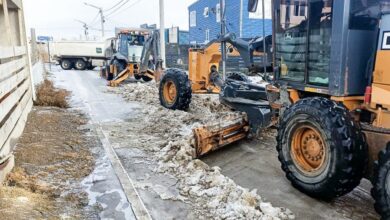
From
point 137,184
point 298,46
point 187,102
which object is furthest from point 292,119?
point 187,102

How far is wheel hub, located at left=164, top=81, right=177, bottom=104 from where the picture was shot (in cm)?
951

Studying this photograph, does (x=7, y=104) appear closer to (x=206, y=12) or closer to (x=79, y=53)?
(x=79, y=53)

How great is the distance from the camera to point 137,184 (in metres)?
4.64

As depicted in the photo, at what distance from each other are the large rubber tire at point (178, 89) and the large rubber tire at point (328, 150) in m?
4.98

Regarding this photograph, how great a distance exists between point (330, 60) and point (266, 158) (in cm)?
212

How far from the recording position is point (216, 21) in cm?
2875

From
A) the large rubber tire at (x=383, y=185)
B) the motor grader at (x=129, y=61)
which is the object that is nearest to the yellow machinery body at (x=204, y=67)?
the large rubber tire at (x=383, y=185)

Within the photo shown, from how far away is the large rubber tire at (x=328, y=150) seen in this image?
12.1ft

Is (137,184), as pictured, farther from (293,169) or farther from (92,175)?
(293,169)

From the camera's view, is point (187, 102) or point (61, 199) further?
point (187, 102)

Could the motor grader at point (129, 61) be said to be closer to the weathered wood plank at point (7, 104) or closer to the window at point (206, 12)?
the weathered wood plank at point (7, 104)

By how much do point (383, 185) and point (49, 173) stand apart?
4.02 m

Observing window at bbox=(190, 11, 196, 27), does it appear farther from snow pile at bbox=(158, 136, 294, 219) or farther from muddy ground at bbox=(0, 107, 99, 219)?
snow pile at bbox=(158, 136, 294, 219)

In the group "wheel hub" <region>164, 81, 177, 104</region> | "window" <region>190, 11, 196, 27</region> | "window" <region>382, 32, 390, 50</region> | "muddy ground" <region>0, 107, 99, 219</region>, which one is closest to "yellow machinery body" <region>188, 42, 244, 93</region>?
"wheel hub" <region>164, 81, 177, 104</region>
